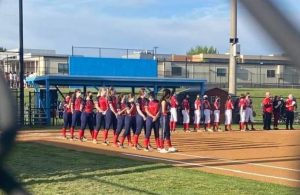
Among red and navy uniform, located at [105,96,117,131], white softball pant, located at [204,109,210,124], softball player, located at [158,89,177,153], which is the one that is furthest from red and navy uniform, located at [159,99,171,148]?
white softball pant, located at [204,109,210,124]

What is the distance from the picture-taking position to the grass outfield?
8891mm

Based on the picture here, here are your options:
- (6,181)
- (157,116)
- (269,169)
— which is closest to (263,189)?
(269,169)

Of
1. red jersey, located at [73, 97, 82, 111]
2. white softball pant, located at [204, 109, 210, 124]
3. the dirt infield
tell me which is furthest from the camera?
white softball pant, located at [204, 109, 210, 124]

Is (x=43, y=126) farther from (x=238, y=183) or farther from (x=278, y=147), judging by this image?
(x=238, y=183)

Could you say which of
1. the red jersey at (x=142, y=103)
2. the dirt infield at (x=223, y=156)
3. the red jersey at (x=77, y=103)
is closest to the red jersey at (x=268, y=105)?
the dirt infield at (x=223, y=156)

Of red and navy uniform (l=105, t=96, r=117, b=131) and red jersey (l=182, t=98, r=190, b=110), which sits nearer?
red and navy uniform (l=105, t=96, r=117, b=131)

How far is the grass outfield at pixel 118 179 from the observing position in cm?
889

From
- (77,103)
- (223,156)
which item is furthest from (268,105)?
(223,156)

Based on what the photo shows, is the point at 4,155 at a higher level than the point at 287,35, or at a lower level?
lower

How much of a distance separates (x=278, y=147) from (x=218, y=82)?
39520mm

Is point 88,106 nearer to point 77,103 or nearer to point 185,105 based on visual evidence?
point 77,103

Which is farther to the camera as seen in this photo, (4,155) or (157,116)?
(157,116)

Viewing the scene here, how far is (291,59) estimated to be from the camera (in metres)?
0.79

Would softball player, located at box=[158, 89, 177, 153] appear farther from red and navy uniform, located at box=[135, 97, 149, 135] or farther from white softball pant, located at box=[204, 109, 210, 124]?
white softball pant, located at box=[204, 109, 210, 124]
